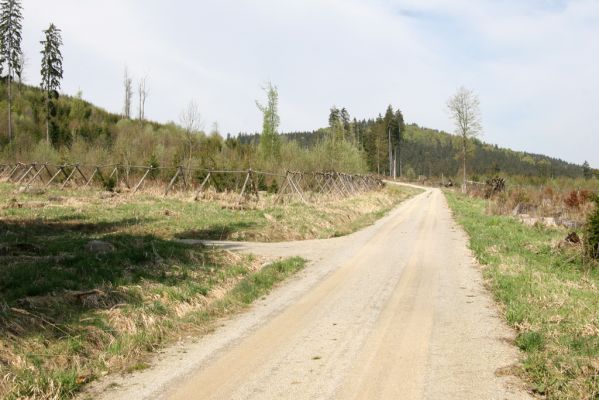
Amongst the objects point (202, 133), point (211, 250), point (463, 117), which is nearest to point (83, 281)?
point (211, 250)

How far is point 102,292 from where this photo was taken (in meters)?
7.17

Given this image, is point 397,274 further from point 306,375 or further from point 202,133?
point 202,133

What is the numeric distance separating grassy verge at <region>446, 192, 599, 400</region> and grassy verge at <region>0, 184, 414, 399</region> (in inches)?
165

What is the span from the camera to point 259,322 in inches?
270

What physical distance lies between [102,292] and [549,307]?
6697mm

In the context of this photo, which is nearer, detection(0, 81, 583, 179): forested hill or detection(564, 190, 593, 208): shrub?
detection(564, 190, 593, 208): shrub

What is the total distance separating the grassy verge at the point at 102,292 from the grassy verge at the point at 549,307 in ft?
13.8

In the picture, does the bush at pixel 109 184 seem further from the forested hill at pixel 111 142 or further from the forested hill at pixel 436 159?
the forested hill at pixel 436 159

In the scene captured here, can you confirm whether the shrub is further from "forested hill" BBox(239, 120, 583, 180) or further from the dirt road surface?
"forested hill" BBox(239, 120, 583, 180)

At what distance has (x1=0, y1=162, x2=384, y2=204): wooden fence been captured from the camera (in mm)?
29375

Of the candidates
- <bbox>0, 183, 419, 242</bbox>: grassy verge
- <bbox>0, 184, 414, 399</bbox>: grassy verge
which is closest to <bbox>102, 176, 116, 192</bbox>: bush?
<bbox>0, 183, 419, 242</bbox>: grassy verge

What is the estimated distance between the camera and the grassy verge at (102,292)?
5.20 metres


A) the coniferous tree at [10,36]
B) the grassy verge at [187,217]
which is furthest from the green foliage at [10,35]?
the grassy verge at [187,217]

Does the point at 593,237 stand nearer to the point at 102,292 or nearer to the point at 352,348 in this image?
the point at 352,348
